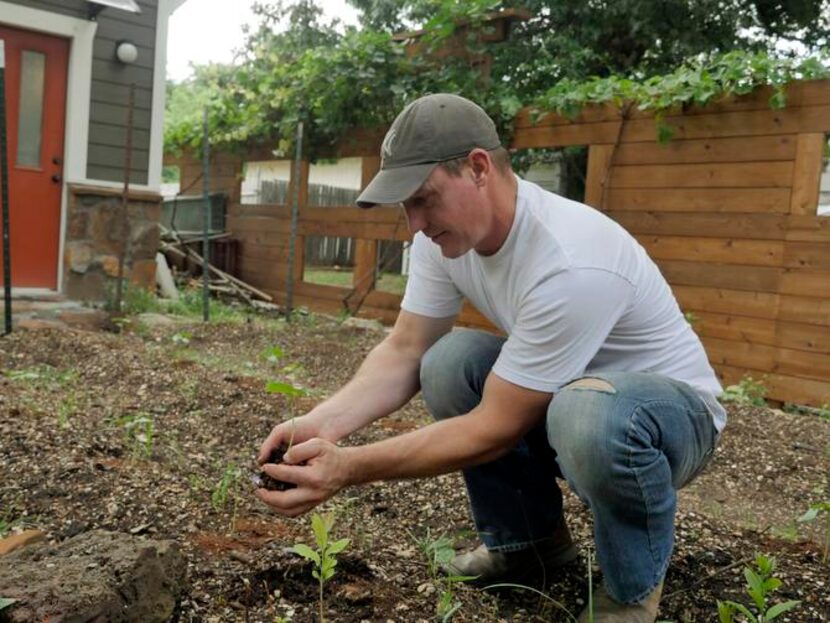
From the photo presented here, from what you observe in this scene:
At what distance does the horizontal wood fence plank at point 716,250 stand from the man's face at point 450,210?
3.71 metres

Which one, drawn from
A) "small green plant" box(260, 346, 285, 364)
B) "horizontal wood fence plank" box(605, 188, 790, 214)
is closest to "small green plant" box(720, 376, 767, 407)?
"horizontal wood fence plank" box(605, 188, 790, 214)

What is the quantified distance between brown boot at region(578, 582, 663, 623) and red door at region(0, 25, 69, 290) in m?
5.49

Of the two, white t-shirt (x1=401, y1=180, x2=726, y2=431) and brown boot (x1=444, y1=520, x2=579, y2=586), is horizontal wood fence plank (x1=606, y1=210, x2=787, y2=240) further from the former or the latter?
brown boot (x1=444, y1=520, x2=579, y2=586)

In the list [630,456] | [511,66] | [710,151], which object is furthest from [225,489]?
[511,66]

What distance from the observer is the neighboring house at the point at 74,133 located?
577cm

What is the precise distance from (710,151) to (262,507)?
4.04 m

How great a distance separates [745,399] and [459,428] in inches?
141

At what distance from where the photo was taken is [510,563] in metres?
1.87

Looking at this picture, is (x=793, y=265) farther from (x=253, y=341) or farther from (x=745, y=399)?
(x=253, y=341)

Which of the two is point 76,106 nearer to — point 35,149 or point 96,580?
point 35,149

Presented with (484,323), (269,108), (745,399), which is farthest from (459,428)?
(269,108)

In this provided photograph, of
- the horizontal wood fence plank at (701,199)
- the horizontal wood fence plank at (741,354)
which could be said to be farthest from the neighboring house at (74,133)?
the horizontal wood fence plank at (741,354)

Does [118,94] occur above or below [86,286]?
above

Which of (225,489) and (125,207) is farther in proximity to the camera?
(125,207)
